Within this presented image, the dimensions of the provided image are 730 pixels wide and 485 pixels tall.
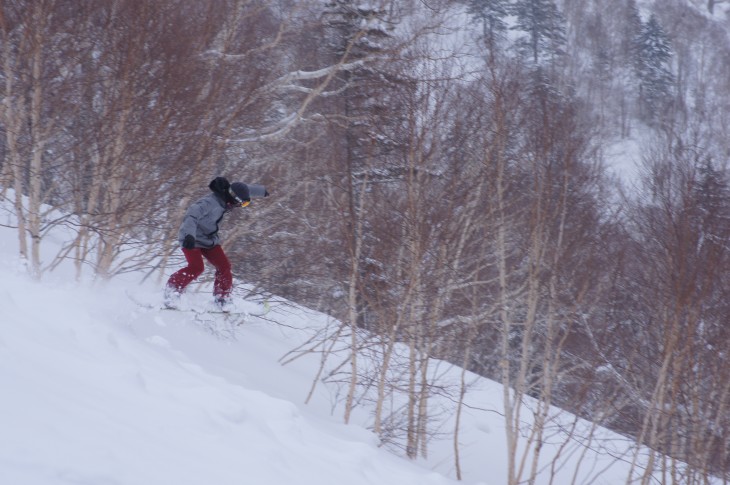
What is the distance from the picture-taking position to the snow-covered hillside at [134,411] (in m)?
3.38

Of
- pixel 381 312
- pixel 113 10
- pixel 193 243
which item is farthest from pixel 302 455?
pixel 113 10

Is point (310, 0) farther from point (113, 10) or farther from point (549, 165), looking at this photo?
point (549, 165)

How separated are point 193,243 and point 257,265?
24.0ft

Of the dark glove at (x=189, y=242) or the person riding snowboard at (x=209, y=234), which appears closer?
the dark glove at (x=189, y=242)

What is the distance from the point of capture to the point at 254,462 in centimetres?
420

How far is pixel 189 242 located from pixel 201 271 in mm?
718

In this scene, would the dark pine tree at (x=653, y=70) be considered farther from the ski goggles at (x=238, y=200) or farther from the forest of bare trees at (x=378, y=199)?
the ski goggles at (x=238, y=200)

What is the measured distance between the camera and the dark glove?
22.4 feet

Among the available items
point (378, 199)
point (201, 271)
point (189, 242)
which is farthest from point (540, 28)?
point (189, 242)

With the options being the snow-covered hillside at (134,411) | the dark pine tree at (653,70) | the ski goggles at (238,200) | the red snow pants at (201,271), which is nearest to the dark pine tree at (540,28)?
the dark pine tree at (653,70)

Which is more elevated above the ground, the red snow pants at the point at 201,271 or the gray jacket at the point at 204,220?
the gray jacket at the point at 204,220

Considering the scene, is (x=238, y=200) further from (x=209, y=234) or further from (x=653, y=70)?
(x=653, y=70)

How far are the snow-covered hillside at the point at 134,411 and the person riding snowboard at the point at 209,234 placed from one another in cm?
56

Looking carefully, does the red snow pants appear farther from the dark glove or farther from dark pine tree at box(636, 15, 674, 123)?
dark pine tree at box(636, 15, 674, 123)
